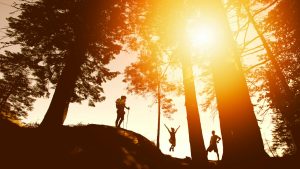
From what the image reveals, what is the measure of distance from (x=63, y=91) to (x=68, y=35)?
432cm

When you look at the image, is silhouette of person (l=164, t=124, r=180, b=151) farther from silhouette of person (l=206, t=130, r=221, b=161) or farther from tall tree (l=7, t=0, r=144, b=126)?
tall tree (l=7, t=0, r=144, b=126)

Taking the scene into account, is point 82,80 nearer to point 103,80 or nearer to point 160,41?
point 103,80

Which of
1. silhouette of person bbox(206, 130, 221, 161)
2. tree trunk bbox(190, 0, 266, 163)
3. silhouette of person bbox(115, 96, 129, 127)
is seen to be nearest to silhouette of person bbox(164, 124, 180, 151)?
silhouette of person bbox(206, 130, 221, 161)

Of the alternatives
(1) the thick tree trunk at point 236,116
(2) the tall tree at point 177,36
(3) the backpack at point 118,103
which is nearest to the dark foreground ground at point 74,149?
(1) the thick tree trunk at point 236,116

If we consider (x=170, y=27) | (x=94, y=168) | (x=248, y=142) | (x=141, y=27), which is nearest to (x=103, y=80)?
(x=141, y=27)

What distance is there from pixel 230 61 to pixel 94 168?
4.71 metres

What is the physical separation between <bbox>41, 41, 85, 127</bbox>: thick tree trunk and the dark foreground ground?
3.02 metres

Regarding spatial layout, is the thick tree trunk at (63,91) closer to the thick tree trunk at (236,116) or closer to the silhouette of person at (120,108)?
the silhouette of person at (120,108)

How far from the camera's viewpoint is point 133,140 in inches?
362

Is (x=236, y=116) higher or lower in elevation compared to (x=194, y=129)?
lower

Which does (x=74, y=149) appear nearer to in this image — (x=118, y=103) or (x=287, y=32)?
(x=118, y=103)

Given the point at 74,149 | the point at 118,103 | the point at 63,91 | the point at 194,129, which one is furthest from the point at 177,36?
the point at 74,149

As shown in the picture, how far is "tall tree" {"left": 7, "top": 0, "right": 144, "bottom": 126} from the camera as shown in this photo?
12234mm

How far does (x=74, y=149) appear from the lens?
7.21 metres
